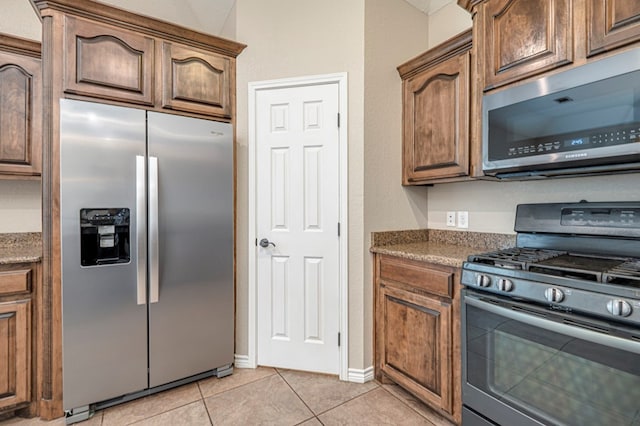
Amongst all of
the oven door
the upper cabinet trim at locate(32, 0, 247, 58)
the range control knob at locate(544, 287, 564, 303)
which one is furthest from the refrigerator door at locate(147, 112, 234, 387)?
the range control knob at locate(544, 287, 564, 303)

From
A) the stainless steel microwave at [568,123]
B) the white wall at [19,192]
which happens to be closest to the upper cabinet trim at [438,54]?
the stainless steel microwave at [568,123]

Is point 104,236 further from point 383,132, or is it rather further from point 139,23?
point 383,132

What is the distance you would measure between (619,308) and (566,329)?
0.19 meters

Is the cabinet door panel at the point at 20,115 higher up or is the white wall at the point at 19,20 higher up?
the white wall at the point at 19,20

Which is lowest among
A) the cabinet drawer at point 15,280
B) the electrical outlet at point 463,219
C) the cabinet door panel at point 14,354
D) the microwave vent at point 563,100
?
the cabinet door panel at point 14,354

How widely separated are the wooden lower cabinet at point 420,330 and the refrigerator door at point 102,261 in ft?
5.01

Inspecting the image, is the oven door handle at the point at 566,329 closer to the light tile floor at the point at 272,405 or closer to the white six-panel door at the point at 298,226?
the light tile floor at the point at 272,405

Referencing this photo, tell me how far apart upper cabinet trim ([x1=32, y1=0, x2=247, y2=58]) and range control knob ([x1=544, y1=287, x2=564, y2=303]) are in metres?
2.37

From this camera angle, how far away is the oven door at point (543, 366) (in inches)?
43.1

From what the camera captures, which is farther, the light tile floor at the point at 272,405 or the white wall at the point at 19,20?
the white wall at the point at 19,20

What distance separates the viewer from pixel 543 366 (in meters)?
1.29

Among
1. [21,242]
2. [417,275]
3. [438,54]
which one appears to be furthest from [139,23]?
[417,275]

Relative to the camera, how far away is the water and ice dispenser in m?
1.80

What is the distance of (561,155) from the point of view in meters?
1.44
